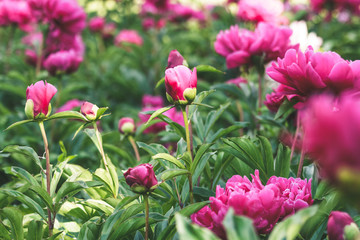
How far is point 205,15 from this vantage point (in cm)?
411

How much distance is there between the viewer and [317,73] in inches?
31.2

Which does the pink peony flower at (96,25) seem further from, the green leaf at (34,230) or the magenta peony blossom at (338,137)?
the magenta peony blossom at (338,137)

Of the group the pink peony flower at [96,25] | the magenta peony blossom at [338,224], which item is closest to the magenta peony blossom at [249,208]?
the magenta peony blossom at [338,224]

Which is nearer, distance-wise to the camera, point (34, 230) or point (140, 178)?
point (140, 178)

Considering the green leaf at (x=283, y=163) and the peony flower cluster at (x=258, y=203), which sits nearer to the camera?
the peony flower cluster at (x=258, y=203)

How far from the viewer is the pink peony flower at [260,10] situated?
2150 millimetres

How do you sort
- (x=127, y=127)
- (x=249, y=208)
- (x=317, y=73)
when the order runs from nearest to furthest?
(x=249, y=208)
(x=317, y=73)
(x=127, y=127)

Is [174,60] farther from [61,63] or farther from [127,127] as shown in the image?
[61,63]

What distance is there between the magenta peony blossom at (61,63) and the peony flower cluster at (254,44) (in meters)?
0.76

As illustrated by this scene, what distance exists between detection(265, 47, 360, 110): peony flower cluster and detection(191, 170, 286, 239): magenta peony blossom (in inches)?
8.3

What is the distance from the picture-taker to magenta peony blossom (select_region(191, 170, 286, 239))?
0.68 meters

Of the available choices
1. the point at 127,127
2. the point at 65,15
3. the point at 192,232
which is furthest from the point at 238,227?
the point at 65,15

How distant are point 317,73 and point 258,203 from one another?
0.29m

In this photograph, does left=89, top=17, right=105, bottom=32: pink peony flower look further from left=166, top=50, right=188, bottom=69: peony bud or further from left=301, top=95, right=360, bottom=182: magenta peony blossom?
left=301, top=95, right=360, bottom=182: magenta peony blossom
